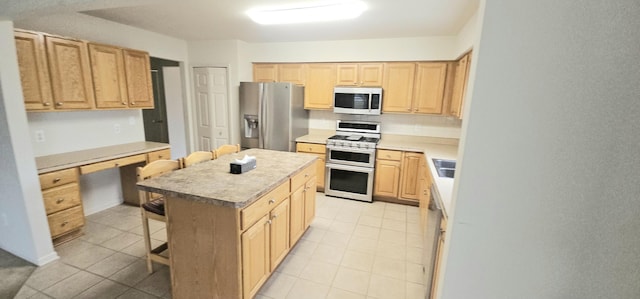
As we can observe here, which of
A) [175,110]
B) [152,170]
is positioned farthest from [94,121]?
[152,170]

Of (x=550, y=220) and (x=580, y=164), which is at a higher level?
(x=580, y=164)

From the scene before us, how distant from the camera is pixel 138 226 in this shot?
2965 millimetres

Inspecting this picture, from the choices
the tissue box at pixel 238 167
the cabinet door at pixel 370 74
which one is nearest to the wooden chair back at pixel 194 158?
the tissue box at pixel 238 167

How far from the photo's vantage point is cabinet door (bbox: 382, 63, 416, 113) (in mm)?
3746

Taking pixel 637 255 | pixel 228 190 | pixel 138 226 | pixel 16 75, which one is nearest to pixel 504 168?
pixel 637 255

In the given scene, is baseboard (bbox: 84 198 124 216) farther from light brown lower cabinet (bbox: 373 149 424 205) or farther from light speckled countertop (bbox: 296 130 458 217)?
light brown lower cabinet (bbox: 373 149 424 205)

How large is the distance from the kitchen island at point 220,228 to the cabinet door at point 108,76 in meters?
1.78

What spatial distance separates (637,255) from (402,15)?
2.58m

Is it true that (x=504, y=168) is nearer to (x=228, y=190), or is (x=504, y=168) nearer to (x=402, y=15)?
(x=228, y=190)

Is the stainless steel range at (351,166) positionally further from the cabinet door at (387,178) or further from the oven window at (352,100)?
the oven window at (352,100)

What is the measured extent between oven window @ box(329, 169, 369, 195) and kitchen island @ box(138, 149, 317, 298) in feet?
6.17

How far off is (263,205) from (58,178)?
218cm

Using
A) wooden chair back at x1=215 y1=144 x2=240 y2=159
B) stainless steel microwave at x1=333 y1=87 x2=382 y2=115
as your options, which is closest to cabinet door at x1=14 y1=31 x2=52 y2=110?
wooden chair back at x1=215 y1=144 x2=240 y2=159

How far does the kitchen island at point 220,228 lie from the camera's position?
160 centimetres
